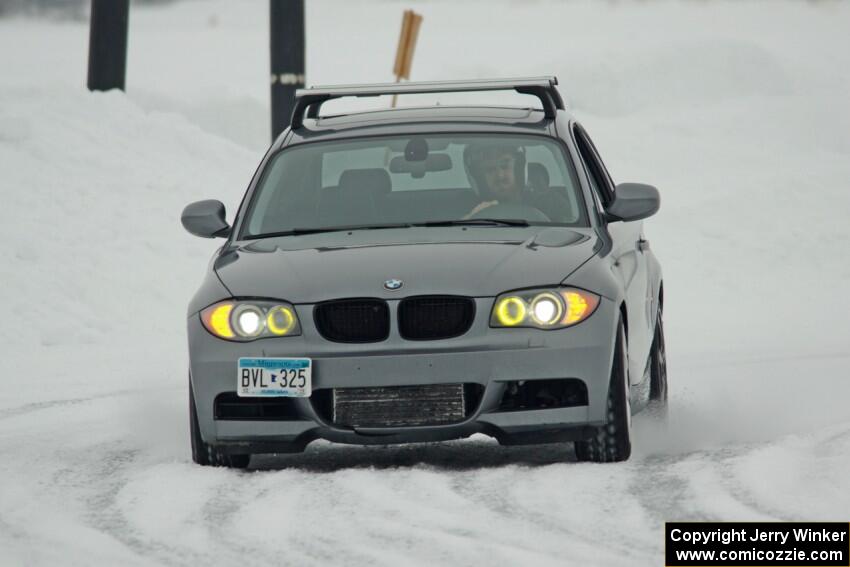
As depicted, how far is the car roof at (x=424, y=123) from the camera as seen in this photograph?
9.22 metres

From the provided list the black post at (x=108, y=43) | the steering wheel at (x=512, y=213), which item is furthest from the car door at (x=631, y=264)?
the black post at (x=108, y=43)

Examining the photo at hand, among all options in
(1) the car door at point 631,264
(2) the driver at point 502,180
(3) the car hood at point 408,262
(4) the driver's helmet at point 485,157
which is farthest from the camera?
(4) the driver's helmet at point 485,157

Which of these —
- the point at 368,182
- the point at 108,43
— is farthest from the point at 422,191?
the point at 108,43

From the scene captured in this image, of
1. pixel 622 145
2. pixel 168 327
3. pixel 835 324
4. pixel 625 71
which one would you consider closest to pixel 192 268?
pixel 168 327

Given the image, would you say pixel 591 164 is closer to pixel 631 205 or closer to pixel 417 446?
pixel 631 205

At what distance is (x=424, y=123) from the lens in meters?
9.29

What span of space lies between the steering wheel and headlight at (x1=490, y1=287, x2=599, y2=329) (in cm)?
103

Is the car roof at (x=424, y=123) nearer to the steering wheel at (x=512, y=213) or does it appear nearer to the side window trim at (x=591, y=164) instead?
the side window trim at (x=591, y=164)

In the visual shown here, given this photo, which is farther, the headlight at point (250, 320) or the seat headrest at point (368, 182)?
the seat headrest at point (368, 182)

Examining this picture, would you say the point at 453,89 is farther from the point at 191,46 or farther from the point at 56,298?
the point at 191,46

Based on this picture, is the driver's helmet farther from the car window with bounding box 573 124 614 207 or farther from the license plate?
the license plate

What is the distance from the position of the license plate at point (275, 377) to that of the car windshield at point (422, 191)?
1145 millimetres

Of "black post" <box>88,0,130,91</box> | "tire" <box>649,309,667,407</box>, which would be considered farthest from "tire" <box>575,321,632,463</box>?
"black post" <box>88,0,130,91</box>

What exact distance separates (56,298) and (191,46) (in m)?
49.9
